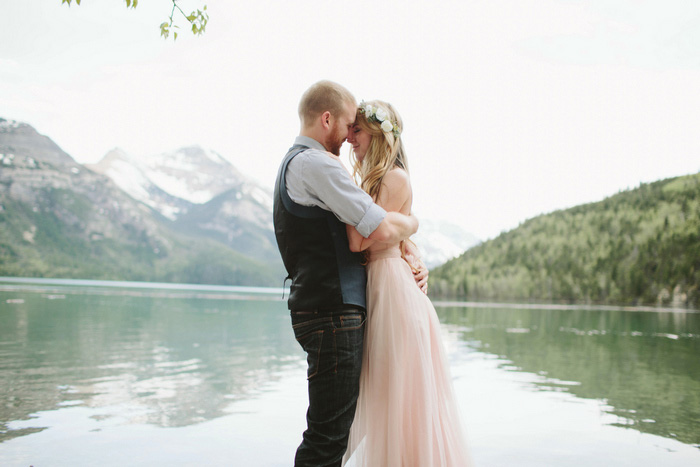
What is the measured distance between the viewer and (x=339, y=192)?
2893 mm

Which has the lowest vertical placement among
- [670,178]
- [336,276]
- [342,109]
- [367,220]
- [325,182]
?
[336,276]

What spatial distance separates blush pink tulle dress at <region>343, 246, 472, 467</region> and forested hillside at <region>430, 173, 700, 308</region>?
8224 centimetres

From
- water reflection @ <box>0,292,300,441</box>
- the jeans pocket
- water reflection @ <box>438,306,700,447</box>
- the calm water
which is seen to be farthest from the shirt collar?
water reflection @ <box>438,306,700,447</box>

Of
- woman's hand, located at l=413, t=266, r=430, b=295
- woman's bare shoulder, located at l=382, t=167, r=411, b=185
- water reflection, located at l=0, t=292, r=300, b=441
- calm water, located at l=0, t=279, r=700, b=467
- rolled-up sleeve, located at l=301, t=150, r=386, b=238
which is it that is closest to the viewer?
rolled-up sleeve, located at l=301, t=150, r=386, b=238

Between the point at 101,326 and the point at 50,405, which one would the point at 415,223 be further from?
the point at 101,326

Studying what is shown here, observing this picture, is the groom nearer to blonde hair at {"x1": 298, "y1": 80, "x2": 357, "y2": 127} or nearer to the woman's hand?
blonde hair at {"x1": 298, "y1": 80, "x2": 357, "y2": 127}

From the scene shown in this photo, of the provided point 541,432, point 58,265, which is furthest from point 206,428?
point 58,265

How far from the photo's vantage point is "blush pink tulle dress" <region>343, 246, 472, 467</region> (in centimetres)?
335

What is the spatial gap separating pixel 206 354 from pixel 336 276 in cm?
1395

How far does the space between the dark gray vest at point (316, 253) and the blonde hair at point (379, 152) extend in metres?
0.58

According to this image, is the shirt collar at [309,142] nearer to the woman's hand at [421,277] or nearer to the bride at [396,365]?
the bride at [396,365]

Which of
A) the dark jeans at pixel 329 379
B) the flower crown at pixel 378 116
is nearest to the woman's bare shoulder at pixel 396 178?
the flower crown at pixel 378 116

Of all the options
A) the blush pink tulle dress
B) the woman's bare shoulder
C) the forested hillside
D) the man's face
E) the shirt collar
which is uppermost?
the forested hillside

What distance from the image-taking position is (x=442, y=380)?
3584mm
